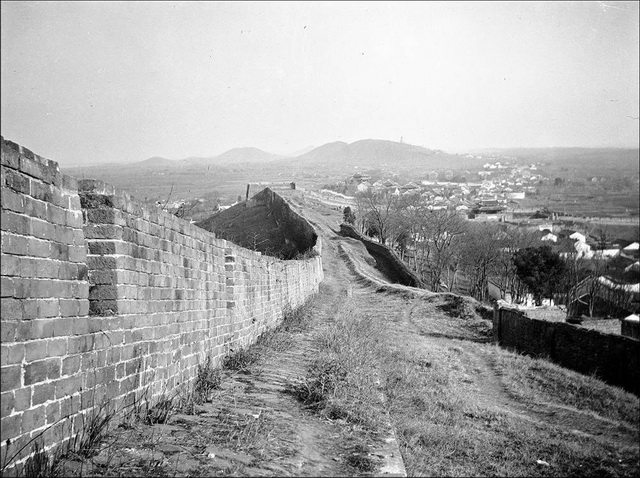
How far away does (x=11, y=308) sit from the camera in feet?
9.85

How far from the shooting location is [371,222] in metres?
68.4

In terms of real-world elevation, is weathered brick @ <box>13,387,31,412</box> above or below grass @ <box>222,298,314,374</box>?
above

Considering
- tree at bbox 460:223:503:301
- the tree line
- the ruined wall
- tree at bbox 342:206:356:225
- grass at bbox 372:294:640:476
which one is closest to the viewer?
grass at bbox 372:294:640:476

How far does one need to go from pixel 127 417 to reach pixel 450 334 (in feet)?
65.9

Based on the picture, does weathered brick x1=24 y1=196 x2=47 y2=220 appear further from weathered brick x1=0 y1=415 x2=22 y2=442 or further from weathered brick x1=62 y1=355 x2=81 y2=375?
weathered brick x1=0 y1=415 x2=22 y2=442

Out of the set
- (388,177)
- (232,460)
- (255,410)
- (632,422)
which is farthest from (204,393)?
(388,177)

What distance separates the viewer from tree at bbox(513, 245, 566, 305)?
44125mm

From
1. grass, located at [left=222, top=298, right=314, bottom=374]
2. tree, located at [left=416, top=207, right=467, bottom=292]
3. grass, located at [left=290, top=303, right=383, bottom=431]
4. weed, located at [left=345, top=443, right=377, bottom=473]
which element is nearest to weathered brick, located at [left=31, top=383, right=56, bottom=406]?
weed, located at [left=345, top=443, right=377, bottom=473]

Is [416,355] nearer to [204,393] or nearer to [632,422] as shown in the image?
[632,422]

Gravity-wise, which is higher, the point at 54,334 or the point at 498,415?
the point at 54,334

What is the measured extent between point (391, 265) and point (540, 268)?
37.6 ft

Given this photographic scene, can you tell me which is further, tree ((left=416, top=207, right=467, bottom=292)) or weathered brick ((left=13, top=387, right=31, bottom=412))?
tree ((left=416, top=207, right=467, bottom=292))

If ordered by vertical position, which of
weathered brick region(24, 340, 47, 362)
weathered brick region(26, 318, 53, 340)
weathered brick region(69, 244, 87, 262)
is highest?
weathered brick region(69, 244, 87, 262)

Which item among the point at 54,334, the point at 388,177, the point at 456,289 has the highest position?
the point at 388,177
